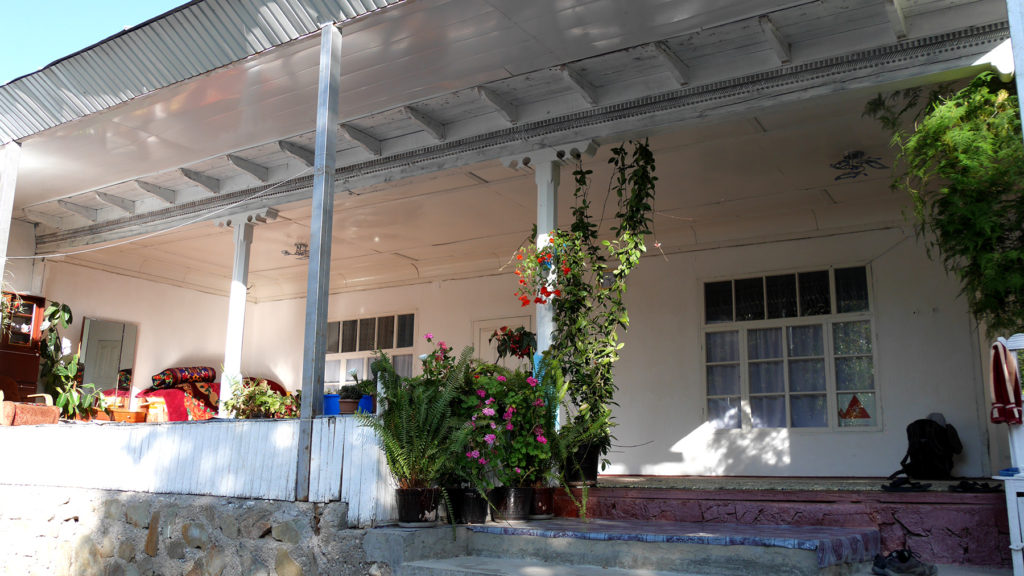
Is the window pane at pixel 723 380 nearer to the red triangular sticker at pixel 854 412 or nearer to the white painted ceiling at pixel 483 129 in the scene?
the red triangular sticker at pixel 854 412

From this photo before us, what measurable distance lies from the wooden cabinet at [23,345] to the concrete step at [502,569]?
6.58m

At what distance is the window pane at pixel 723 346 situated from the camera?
8258mm

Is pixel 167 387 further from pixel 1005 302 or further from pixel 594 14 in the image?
pixel 1005 302

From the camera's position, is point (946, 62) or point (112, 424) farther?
point (112, 424)

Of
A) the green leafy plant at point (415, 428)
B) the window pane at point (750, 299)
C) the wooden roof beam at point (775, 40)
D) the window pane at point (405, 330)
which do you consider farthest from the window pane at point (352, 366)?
the wooden roof beam at point (775, 40)

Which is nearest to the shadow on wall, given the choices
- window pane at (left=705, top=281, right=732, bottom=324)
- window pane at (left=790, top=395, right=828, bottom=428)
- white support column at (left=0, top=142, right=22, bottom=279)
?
→ window pane at (left=790, top=395, right=828, bottom=428)

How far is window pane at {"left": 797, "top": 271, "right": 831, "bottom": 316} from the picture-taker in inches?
308

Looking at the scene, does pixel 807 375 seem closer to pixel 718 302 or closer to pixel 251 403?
pixel 718 302

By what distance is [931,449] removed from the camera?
669 centimetres

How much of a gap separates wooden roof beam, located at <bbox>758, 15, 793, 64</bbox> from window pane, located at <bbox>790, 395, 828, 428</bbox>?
12.6 ft

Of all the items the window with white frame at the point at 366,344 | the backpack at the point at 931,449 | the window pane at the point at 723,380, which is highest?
the window with white frame at the point at 366,344

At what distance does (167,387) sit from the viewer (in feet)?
35.3

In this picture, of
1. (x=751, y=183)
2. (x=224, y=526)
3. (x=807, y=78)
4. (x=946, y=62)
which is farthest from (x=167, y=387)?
(x=946, y=62)

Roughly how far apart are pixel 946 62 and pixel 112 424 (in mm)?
6168
